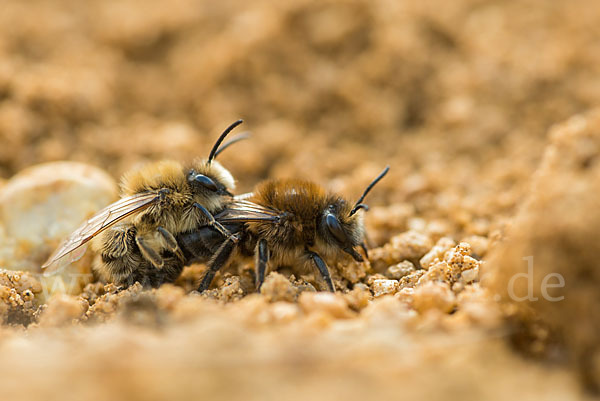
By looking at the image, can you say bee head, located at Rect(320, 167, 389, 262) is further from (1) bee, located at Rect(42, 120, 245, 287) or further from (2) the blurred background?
(2) the blurred background

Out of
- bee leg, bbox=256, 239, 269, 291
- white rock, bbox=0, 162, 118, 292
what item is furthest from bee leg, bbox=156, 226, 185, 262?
white rock, bbox=0, 162, 118, 292

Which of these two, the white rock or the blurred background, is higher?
the blurred background

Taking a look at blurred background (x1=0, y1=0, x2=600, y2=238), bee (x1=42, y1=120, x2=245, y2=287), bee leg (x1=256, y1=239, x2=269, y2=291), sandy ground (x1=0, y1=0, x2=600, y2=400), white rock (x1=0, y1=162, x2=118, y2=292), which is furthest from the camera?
blurred background (x1=0, y1=0, x2=600, y2=238)

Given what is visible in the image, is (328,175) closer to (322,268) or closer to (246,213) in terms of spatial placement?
(246,213)

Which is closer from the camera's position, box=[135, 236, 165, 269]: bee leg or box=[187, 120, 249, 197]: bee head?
box=[135, 236, 165, 269]: bee leg

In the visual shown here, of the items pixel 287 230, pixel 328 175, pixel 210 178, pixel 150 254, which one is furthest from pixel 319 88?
pixel 150 254

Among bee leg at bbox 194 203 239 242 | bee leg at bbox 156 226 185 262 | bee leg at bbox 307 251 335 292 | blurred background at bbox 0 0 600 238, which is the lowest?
bee leg at bbox 307 251 335 292
